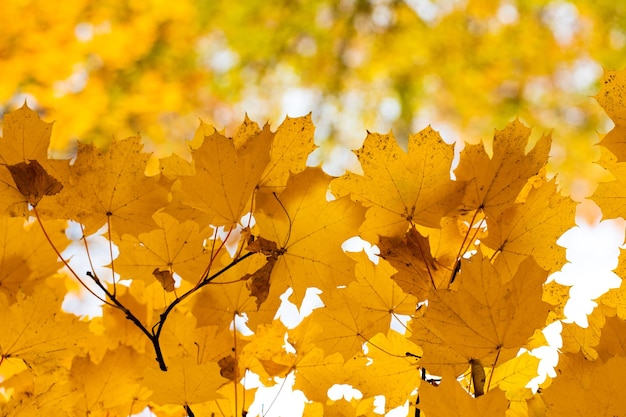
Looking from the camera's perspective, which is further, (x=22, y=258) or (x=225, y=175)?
(x=22, y=258)

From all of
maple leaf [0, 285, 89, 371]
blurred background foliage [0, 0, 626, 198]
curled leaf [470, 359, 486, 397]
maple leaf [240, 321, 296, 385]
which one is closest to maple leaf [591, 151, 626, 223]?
curled leaf [470, 359, 486, 397]

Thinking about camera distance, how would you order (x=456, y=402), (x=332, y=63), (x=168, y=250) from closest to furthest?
(x=456, y=402)
(x=168, y=250)
(x=332, y=63)

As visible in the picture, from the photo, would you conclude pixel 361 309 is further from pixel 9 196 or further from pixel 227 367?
pixel 9 196

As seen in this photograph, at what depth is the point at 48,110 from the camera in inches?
105

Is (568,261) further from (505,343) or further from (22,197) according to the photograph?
(22,197)

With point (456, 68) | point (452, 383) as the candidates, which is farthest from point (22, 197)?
point (456, 68)

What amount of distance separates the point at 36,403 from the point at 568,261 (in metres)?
0.32

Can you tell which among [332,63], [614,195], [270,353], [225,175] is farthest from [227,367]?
[332,63]

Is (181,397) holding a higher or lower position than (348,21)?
higher

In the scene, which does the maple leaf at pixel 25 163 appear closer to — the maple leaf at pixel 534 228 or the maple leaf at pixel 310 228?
the maple leaf at pixel 310 228

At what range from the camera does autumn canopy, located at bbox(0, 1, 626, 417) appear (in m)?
0.31

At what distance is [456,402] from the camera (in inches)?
11.1

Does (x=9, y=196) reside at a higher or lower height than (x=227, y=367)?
higher

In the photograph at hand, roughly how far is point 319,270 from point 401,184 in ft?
0.24
